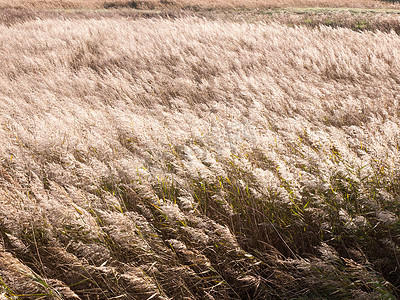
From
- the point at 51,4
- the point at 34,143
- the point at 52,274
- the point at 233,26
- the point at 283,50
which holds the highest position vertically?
the point at 51,4

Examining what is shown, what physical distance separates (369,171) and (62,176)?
2.40 m

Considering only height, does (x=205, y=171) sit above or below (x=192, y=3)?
below

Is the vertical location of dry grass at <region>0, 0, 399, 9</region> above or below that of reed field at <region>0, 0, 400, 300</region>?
above

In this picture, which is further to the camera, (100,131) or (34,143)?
(100,131)

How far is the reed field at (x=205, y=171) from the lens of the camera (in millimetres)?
1693

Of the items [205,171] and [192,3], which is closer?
[205,171]

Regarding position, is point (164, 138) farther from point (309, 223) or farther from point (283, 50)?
point (283, 50)

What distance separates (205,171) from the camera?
2.06 m

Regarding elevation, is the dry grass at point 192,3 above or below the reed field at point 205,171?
above

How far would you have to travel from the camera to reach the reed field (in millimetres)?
1693

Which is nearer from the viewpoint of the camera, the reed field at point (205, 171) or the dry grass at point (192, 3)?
the reed field at point (205, 171)

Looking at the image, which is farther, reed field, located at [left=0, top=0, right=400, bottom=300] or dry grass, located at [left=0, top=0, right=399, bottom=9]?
dry grass, located at [left=0, top=0, right=399, bottom=9]

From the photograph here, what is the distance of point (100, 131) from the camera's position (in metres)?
3.33

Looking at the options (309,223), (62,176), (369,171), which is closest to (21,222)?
(62,176)
